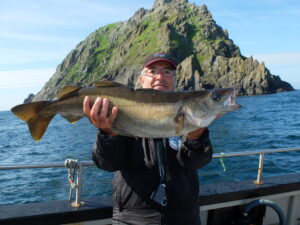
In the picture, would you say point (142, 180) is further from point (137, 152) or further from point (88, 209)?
point (88, 209)

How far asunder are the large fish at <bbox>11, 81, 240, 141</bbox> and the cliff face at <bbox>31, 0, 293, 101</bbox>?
94.4 metres

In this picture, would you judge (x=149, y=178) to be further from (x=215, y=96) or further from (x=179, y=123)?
(x=215, y=96)

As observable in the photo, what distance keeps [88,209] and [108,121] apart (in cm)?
166

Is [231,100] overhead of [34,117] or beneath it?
overhead

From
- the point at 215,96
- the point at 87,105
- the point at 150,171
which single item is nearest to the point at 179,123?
the point at 215,96

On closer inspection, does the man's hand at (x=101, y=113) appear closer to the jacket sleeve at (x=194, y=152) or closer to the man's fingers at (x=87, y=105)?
the man's fingers at (x=87, y=105)

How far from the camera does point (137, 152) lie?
124 inches

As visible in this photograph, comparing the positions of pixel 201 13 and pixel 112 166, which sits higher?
pixel 201 13

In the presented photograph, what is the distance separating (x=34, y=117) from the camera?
10.8 ft

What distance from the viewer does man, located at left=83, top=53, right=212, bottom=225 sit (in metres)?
2.96

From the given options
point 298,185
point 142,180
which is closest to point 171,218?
point 142,180

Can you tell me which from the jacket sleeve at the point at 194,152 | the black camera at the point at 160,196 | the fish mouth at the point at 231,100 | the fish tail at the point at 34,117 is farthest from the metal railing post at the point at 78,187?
the fish mouth at the point at 231,100

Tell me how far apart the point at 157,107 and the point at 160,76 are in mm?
585

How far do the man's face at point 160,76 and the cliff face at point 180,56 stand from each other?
93.9 meters
